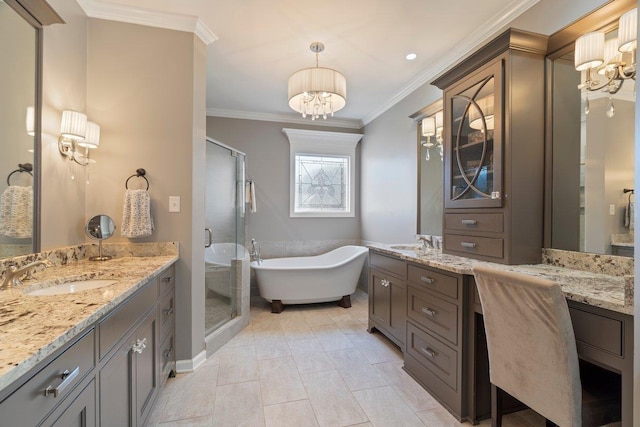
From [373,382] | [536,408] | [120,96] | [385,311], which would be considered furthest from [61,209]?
[536,408]

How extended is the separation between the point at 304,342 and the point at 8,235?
2.21m

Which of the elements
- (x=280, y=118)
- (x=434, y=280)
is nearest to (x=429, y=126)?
(x=434, y=280)

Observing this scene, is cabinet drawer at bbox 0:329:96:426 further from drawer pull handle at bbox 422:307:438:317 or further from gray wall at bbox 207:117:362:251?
gray wall at bbox 207:117:362:251

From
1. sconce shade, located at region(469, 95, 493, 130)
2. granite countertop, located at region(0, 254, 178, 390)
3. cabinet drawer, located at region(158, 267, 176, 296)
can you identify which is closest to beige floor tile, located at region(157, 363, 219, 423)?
cabinet drawer, located at region(158, 267, 176, 296)

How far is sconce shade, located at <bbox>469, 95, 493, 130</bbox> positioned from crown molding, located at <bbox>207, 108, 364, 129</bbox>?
269cm

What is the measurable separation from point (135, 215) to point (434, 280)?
2.15 metres

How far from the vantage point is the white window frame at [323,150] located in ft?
14.5

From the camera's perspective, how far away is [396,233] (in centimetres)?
359

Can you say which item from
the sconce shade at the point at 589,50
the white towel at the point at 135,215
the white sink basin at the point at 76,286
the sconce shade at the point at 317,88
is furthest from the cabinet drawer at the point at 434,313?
the white towel at the point at 135,215

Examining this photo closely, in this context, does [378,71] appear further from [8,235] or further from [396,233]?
[8,235]

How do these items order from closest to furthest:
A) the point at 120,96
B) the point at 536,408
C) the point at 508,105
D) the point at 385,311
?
the point at 536,408 → the point at 508,105 → the point at 120,96 → the point at 385,311

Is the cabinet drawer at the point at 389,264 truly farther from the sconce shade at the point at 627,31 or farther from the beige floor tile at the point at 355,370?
the sconce shade at the point at 627,31

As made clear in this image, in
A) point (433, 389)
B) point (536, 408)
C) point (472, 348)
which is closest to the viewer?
point (536, 408)

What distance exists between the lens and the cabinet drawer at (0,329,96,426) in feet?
2.02
